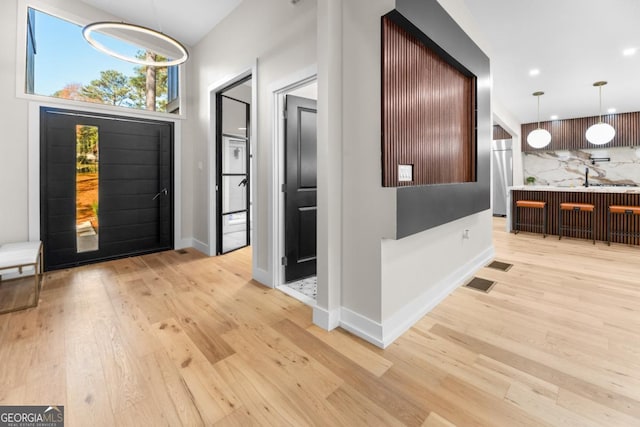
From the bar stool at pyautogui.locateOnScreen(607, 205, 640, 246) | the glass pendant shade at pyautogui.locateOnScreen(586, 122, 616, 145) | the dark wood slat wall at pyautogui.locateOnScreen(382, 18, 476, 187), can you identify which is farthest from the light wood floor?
the glass pendant shade at pyautogui.locateOnScreen(586, 122, 616, 145)

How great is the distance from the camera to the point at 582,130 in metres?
7.69

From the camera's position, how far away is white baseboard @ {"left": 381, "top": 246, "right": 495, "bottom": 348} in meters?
2.03

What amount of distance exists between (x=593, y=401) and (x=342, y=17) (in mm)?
2806

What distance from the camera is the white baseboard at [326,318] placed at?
215 cm

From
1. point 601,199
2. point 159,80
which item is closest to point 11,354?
point 159,80

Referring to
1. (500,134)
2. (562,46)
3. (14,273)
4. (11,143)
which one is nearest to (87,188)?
(11,143)

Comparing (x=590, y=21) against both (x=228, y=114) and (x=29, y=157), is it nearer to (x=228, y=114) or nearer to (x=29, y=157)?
(x=228, y=114)

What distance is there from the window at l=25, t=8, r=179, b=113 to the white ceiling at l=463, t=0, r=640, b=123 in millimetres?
4458

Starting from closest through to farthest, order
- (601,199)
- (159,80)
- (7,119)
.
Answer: (7,119) < (159,80) < (601,199)

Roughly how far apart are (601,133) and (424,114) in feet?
16.7

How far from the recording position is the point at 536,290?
294cm

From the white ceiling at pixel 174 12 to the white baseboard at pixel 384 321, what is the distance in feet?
12.5

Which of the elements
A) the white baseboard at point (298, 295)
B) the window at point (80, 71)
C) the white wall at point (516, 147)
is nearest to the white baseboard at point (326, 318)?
the white baseboard at point (298, 295)

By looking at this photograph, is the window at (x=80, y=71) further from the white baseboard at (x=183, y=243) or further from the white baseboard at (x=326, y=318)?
the white baseboard at (x=326, y=318)
